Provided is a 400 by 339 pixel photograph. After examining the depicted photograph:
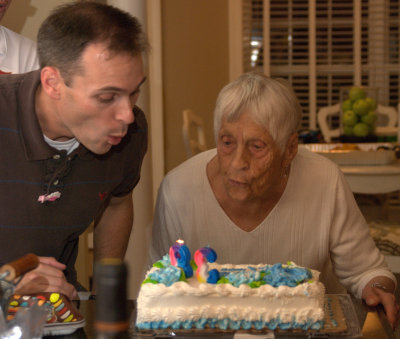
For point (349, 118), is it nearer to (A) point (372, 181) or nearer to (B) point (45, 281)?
(A) point (372, 181)

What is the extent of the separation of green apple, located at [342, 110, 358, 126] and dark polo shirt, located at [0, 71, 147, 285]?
6.97 feet

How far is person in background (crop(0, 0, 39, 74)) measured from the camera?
2.35m

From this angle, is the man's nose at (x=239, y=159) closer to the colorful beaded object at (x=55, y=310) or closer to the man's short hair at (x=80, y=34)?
the man's short hair at (x=80, y=34)

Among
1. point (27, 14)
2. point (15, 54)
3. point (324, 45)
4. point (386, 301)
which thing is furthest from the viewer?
point (324, 45)

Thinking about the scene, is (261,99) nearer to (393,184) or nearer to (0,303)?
(0,303)

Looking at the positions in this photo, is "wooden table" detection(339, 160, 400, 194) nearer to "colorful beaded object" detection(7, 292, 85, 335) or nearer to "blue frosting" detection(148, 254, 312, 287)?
"blue frosting" detection(148, 254, 312, 287)

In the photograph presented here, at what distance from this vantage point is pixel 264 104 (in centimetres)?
165

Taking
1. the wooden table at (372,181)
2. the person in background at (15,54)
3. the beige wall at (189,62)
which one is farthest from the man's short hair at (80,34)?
the beige wall at (189,62)

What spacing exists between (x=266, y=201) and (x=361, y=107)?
1.86 m

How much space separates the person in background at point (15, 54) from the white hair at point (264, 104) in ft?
3.29

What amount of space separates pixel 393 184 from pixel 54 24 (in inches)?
78.5

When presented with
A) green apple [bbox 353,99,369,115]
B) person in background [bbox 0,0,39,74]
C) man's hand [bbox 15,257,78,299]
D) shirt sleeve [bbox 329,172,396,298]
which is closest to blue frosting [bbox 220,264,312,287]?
man's hand [bbox 15,257,78,299]

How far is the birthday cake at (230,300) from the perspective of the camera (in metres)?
1.20

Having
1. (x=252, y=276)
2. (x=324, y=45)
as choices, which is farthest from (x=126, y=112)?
(x=324, y=45)
